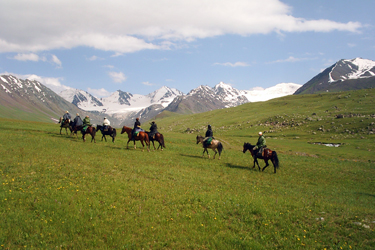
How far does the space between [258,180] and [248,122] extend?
8745 cm

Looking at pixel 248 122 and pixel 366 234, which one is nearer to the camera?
pixel 366 234

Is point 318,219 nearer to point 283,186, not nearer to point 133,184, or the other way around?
point 283,186

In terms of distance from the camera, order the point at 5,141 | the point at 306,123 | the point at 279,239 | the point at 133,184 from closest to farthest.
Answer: the point at 279,239
the point at 133,184
the point at 5,141
the point at 306,123

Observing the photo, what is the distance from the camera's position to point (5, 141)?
87.6 ft

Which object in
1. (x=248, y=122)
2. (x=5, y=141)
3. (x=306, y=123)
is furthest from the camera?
(x=248, y=122)

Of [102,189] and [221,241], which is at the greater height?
[102,189]

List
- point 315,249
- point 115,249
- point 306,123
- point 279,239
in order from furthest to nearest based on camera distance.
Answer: point 306,123 → point 279,239 → point 315,249 → point 115,249

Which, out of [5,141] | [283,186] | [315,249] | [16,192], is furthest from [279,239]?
[5,141]

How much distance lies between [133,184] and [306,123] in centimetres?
8416

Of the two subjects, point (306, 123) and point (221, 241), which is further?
point (306, 123)

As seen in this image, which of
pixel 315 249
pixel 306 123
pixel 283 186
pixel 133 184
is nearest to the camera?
pixel 315 249

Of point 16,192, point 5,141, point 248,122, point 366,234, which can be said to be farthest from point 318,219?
point 248,122

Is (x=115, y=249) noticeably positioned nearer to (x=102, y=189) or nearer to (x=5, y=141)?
(x=102, y=189)

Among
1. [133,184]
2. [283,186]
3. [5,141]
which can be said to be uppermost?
[5,141]
